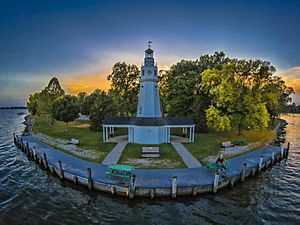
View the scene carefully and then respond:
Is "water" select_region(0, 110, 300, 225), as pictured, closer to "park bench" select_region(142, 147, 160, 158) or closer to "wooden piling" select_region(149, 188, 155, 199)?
"wooden piling" select_region(149, 188, 155, 199)

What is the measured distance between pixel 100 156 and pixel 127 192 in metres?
7.06

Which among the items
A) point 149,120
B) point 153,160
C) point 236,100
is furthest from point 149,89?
point 236,100

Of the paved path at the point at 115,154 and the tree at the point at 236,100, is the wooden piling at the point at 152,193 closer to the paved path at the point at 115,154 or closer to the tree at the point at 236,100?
the paved path at the point at 115,154

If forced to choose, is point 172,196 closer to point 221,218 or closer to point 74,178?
point 221,218

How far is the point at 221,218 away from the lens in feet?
30.3

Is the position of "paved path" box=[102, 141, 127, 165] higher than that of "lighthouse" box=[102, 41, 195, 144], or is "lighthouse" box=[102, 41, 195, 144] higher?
"lighthouse" box=[102, 41, 195, 144]

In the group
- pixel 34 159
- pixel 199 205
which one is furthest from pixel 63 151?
pixel 199 205

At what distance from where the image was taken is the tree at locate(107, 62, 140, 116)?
36844 millimetres

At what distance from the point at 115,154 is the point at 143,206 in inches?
325

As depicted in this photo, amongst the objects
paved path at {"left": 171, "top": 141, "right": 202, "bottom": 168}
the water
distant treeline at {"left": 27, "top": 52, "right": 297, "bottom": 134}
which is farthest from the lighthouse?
the water

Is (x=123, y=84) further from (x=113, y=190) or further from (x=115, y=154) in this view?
(x=113, y=190)

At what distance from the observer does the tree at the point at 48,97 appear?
126 ft

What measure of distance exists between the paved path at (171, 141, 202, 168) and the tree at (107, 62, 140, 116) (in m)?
19.4

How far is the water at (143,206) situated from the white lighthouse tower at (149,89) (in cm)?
1299
